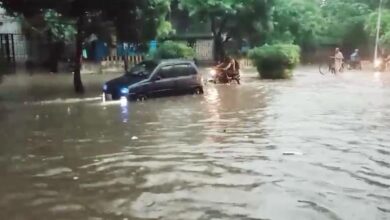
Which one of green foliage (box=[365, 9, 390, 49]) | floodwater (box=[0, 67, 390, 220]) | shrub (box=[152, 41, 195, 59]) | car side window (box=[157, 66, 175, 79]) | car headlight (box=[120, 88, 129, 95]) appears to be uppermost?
green foliage (box=[365, 9, 390, 49])

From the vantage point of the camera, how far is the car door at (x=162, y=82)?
18.8 meters

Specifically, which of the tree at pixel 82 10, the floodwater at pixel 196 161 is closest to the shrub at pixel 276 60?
the tree at pixel 82 10

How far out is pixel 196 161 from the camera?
9094 mm

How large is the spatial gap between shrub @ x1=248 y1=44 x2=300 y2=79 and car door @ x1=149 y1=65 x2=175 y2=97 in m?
10.7

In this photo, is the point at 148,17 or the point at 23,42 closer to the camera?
the point at 148,17

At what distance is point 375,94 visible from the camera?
68.0 ft

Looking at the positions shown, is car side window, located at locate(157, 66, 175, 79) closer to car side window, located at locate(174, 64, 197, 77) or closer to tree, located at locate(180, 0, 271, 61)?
car side window, located at locate(174, 64, 197, 77)

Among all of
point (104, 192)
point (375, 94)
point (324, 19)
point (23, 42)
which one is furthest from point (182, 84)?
point (324, 19)

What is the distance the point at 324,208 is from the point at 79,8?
661 inches

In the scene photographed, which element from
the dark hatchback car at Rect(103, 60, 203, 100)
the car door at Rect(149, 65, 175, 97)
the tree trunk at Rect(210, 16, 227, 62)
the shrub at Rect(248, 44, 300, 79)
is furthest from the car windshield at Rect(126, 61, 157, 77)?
the tree trunk at Rect(210, 16, 227, 62)

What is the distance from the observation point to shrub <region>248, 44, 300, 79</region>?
29.0m

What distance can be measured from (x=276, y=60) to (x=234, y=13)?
919cm

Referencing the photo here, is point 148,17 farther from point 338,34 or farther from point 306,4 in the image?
point 338,34

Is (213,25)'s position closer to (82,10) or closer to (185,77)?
(82,10)
